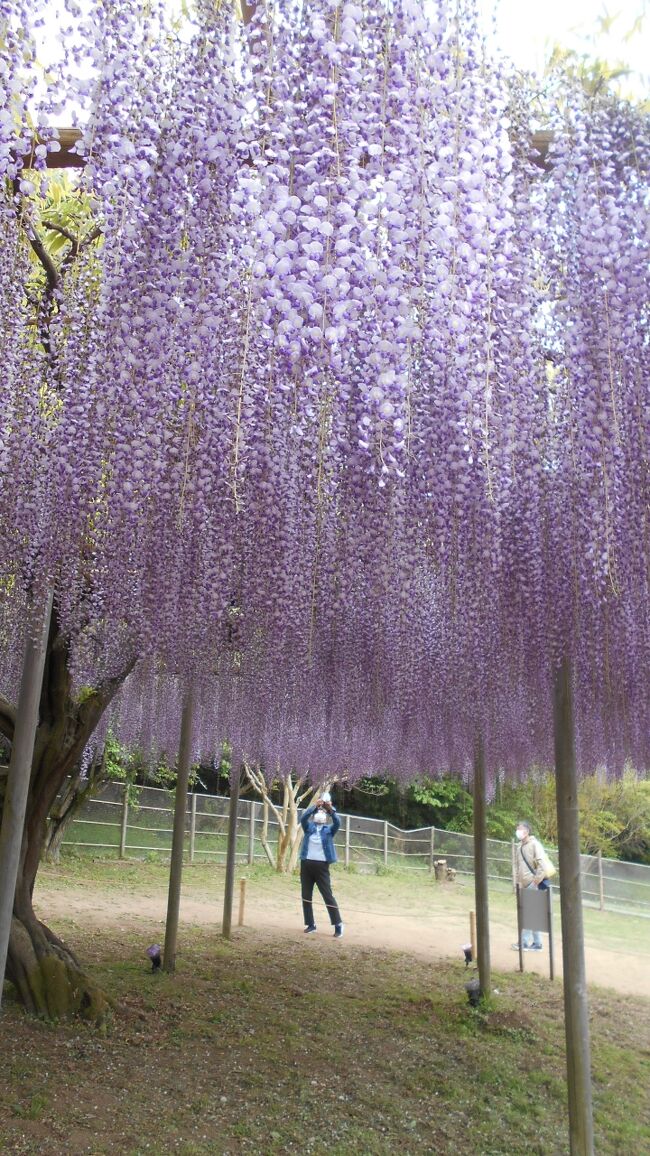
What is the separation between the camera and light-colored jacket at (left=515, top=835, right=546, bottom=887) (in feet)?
25.9

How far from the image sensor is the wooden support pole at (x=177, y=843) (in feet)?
19.7

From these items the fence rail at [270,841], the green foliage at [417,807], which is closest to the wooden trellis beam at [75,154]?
the fence rail at [270,841]

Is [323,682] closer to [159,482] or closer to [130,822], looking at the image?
[159,482]

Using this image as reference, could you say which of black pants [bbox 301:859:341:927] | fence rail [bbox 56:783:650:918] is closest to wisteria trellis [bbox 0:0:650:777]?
black pants [bbox 301:859:341:927]

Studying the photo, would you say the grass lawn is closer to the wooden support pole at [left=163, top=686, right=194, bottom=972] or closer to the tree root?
the tree root

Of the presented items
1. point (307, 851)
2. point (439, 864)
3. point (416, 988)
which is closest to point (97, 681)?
point (416, 988)

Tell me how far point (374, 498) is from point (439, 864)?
1262 cm

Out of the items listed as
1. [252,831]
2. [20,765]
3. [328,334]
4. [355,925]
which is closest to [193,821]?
[252,831]

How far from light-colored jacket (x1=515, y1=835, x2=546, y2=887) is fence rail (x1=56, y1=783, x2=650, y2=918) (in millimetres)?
4014

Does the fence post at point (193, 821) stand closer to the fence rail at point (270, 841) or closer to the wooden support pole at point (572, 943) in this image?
the fence rail at point (270, 841)

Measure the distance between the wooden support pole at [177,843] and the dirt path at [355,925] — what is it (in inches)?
51.4

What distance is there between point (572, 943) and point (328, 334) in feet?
8.27

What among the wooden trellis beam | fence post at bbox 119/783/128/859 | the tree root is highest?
the wooden trellis beam

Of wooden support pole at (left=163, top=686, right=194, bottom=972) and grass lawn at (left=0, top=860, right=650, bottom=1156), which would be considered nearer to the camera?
grass lawn at (left=0, top=860, right=650, bottom=1156)
